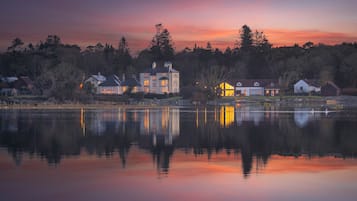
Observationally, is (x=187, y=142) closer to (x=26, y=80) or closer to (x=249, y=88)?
(x=26, y=80)

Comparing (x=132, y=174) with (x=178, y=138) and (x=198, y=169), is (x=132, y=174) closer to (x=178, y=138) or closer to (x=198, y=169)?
(x=198, y=169)

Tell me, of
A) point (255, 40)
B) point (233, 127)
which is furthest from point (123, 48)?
point (233, 127)

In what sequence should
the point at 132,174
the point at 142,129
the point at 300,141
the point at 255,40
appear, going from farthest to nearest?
the point at 255,40 < the point at 142,129 < the point at 300,141 < the point at 132,174

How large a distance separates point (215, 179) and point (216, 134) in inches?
535

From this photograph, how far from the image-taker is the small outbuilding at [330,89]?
93.7 metres

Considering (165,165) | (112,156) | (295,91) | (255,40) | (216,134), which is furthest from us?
(255,40)

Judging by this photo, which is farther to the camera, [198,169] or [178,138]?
[178,138]

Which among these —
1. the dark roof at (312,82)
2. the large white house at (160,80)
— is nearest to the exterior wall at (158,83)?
the large white house at (160,80)

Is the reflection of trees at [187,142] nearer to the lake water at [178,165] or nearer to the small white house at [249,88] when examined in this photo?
the lake water at [178,165]

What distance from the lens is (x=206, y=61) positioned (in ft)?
377

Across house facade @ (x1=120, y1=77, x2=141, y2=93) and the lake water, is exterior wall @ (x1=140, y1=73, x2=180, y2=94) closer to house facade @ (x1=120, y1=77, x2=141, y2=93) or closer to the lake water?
house facade @ (x1=120, y1=77, x2=141, y2=93)

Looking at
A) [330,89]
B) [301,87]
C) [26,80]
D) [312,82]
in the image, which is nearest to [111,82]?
[26,80]

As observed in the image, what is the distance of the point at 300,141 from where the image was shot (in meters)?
26.0

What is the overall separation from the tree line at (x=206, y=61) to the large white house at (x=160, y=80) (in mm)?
4523
